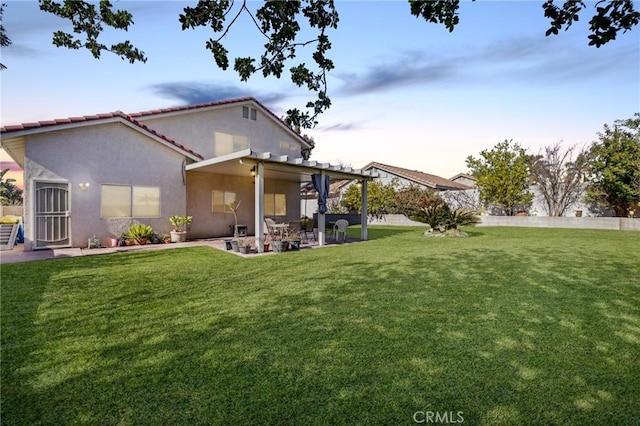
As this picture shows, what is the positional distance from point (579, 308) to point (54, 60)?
9.95 m

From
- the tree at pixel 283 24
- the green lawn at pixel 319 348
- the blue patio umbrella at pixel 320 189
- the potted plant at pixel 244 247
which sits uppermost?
the tree at pixel 283 24

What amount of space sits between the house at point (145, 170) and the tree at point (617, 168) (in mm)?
18869

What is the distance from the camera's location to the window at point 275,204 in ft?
62.7

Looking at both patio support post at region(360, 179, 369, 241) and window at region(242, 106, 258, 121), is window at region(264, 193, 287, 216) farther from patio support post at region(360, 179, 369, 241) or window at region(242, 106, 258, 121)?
patio support post at region(360, 179, 369, 241)

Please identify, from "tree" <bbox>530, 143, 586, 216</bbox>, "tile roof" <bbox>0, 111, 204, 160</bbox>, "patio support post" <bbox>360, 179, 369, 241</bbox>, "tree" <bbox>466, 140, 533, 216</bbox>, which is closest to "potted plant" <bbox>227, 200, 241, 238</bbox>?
"tile roof" <bbox>0, 111, 204, 160</bbox>

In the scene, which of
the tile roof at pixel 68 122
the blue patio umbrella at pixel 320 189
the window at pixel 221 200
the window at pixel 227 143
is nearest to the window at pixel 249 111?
the window at pixel 227 143

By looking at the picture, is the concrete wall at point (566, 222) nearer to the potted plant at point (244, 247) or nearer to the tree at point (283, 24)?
the potted plant at point (244, 247)

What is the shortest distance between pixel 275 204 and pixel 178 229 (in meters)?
6.32

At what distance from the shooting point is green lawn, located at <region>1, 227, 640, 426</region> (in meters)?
2.76

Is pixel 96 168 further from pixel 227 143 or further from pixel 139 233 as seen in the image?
pixel 227 143

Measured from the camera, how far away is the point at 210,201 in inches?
648

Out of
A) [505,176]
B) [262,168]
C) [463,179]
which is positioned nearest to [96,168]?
[262,168]

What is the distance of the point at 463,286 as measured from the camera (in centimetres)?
676

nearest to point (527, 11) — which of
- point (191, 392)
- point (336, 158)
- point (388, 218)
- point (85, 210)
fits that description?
point (191, 392)
